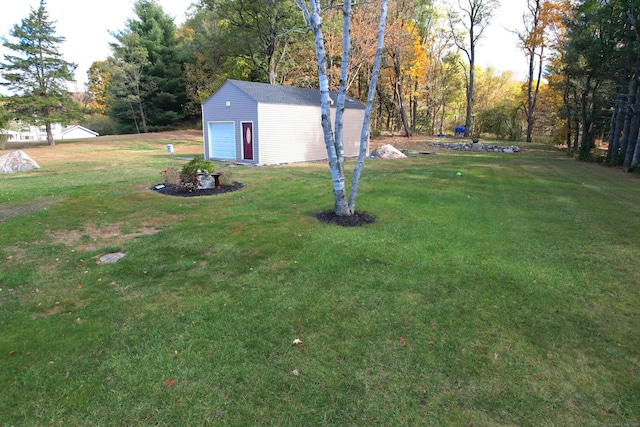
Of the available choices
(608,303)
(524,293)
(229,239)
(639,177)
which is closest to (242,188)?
(229,239)

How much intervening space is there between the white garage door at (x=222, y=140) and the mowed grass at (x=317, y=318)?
9367 millimetres

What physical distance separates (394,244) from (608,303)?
8.52 feet

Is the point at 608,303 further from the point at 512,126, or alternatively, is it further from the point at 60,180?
the point at 512,126

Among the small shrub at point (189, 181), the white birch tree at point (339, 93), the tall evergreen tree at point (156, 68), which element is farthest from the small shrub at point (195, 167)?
the tall evergreen tree at point (156, 68)

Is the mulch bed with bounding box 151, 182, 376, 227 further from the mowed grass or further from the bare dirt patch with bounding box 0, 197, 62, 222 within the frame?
the bare dirt patch with bounding box 0, 197, 62, 222

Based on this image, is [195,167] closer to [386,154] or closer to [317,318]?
[317,318]

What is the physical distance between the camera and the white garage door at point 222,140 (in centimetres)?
1628

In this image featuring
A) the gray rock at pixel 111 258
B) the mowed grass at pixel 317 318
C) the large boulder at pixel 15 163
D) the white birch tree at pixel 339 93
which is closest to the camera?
the mowed grass at pixel 317 318

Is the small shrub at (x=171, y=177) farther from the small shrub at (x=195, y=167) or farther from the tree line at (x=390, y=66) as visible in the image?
the tree line at (x=390, y=66)

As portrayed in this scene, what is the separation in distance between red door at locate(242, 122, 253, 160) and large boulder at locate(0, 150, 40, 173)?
25.7ft

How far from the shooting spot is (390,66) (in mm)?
29188

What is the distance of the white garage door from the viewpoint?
16.3 m

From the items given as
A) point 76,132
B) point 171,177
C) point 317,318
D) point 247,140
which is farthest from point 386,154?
point 76,132

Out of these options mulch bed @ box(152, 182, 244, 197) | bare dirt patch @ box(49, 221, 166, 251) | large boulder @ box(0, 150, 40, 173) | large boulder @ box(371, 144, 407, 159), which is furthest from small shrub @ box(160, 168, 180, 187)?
large boulder @ box(371, 144, 407, 159)
